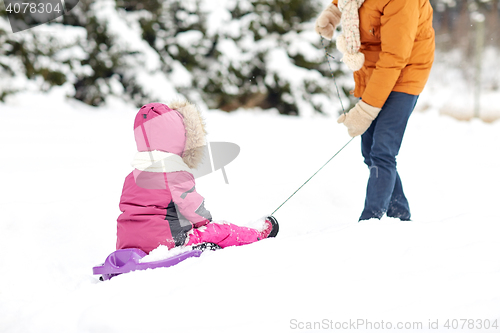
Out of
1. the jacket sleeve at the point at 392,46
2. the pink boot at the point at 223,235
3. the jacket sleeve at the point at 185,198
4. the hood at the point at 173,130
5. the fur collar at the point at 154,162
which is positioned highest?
the jacket sleeve at the point at 392,46

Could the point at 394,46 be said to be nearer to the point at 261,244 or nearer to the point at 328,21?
the point at 328,21

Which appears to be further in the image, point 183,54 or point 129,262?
point 183,54

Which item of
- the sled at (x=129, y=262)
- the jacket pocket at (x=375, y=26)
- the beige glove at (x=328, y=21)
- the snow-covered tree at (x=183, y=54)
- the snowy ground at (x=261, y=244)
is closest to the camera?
the snowy ground at (x=261, y=244)

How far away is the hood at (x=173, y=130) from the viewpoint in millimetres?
1695

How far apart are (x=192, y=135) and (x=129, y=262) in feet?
2.01

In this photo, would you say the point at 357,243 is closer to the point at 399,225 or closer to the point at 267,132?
the point at 399,225

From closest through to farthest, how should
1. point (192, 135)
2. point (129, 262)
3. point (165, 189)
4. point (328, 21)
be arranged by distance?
point (129, 262)
point (165, 189)
point (192, 135)
point (328, 21)

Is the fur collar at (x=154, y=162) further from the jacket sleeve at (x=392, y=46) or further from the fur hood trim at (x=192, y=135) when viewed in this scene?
the jacket sleeve at (x=392, y=46)

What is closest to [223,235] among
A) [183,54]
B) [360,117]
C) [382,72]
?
[360,117]

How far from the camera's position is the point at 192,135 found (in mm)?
1779

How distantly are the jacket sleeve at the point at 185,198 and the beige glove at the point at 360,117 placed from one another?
83 cm

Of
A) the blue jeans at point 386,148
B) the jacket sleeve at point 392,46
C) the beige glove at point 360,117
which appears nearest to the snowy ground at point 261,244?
the blue jeans at point 386,148

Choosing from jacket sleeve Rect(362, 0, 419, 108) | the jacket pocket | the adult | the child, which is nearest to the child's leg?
the child

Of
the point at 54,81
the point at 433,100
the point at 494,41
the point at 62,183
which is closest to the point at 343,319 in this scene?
the point at 62,183
